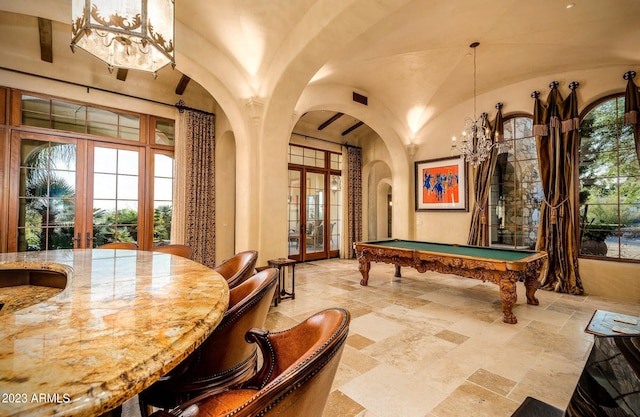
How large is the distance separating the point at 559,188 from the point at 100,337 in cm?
615

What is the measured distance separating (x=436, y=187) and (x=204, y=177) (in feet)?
16.5

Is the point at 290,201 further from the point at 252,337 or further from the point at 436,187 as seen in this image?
the point at 252,337

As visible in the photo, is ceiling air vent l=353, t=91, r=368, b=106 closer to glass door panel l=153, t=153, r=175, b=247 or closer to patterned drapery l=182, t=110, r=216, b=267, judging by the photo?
patterned drapery l=182, t=110, r=216, b=267

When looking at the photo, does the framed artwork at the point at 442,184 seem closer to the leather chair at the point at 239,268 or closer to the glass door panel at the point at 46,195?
the leather chair at the point at 239,268

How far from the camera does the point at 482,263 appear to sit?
340 centimetres

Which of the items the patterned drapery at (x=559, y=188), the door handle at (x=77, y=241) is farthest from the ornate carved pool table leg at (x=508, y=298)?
the door handle at (x=77, y=241)

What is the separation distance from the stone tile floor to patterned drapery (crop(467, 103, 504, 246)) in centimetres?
123

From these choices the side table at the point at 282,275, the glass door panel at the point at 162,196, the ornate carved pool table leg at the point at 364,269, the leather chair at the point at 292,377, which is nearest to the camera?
the leather chair at the point at 292,377

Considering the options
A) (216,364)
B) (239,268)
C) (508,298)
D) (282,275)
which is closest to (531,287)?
(508,298)

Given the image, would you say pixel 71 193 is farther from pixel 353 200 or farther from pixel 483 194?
pixel 483 194

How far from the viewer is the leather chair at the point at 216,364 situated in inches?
49.8

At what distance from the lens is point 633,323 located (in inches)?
82.0

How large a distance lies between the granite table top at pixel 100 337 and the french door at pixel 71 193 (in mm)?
3846

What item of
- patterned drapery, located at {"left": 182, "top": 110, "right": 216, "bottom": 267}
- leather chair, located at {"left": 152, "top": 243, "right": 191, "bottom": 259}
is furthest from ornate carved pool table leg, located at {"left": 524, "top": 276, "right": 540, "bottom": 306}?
patterned drapery, located at {"left": 182, "top": 110, "right": 216, "bottom": 267}
